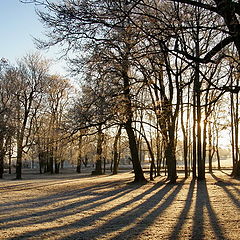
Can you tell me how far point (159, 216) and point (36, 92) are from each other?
25.5 metres

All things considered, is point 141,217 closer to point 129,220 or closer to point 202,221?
point 129,220

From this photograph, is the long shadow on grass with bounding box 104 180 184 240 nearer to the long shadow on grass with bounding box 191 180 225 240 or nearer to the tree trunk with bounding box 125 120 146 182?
the long shadow on grass with bounding box 191 180 225 240

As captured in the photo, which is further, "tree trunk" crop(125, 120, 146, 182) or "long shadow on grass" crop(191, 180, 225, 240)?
"tree trunk" crop(125, 120, 146, 182)

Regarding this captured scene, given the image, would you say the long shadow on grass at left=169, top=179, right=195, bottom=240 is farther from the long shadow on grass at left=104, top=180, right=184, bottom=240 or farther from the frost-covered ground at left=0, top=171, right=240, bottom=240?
the long shadow on grass at left=104, top=180, right=184, bottom=240

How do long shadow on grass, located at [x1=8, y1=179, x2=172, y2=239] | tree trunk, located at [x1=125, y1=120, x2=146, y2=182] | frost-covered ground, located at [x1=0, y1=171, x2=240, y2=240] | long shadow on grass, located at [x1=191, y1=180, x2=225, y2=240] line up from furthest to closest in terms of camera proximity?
tree trunk, located at [x1=125, y1=120, x2=146, y2=182], long shadow on grass, located at [x1=8, y1=179, x2=172, y2=239], frost-covered ground, located at [x1=0, y1=171, x2=240, y2=240], long shadow on grass, located at [x1=191, y1=180, x2=225, y2=240]

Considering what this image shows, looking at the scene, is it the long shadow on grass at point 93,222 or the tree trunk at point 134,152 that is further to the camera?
the tree trunk at point 134,152

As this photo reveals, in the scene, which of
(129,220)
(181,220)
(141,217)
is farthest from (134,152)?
(181,220)

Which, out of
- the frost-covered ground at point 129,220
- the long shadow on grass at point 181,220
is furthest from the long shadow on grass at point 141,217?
the long shadow on grass at point 181,220

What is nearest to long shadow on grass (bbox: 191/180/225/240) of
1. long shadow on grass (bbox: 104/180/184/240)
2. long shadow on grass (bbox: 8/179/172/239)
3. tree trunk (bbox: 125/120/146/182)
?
long shadow on grass (bbox: 104/180/184/240)

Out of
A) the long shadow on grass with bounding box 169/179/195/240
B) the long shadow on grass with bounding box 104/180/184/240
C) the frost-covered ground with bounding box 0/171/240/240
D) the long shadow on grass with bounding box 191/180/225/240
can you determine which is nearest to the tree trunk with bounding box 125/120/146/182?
the long shadow on grass with bounding box 104/180/184/240

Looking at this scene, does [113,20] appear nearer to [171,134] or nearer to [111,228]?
[111,228]

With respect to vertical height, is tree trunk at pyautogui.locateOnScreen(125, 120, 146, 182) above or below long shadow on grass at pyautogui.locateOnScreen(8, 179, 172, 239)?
above

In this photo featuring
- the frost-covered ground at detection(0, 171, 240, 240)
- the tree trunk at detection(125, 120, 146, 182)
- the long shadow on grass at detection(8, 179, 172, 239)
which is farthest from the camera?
the tree trunk at detection(125, 120, 146, 182)

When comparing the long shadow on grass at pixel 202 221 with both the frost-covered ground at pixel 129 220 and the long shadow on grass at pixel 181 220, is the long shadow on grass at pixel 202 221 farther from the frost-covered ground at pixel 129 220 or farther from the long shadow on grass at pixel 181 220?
the long shadow on grass at pixel 181 220
